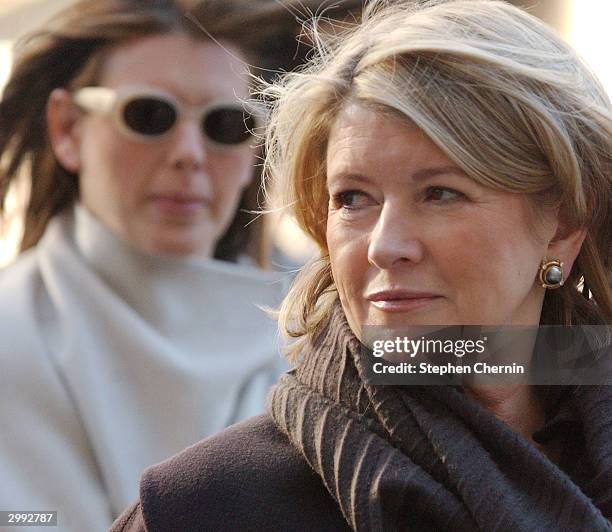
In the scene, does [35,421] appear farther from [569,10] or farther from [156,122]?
[569,10]

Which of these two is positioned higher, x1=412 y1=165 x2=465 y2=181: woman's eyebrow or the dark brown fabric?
x1=412 y1=165 x2=465 y2=181: woman's eyebrow

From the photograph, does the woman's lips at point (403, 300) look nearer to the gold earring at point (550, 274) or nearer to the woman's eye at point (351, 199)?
the woman's eye at point (351, 199)

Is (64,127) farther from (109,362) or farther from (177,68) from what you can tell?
(109,362)

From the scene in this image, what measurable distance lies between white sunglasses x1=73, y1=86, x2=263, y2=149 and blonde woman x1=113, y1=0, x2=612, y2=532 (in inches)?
58.5

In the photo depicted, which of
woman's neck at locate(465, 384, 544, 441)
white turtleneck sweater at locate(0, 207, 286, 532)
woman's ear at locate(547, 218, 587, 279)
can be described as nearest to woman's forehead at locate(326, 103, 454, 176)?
woman's ear at locate(547, 218, 587, 279)

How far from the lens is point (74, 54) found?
394cm

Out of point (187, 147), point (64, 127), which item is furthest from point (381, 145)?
point (64, 127)

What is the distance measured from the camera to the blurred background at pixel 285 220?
4.03 meters

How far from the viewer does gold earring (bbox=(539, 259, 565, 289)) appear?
227 cm

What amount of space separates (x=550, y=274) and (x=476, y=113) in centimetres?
35

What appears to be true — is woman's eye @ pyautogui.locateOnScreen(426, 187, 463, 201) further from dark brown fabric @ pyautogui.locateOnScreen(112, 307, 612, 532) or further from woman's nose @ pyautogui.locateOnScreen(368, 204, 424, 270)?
dark brown fabric @ pyautogui.locateOnScreen(112, 307, 612, 532)

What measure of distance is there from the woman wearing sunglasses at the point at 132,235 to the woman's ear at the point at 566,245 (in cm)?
143

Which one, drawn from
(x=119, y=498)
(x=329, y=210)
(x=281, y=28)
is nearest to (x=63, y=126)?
(x=281, y=28)

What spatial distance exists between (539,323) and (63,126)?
78.9 inches
